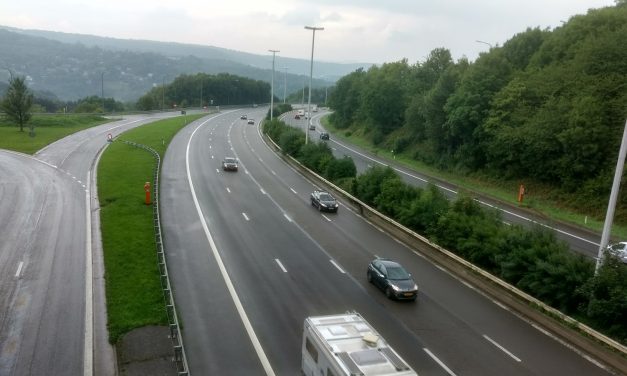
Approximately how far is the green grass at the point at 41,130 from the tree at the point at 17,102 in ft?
7.79

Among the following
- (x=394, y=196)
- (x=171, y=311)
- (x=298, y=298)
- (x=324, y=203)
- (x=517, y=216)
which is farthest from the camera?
(x=517, y=216)

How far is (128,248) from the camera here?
2550 centimetres

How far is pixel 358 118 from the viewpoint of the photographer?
103 metres

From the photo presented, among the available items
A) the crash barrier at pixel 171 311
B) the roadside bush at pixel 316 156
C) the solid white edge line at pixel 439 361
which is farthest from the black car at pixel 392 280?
the roadside bush at pixel 316 156

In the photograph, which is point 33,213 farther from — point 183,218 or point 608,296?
point 608,296

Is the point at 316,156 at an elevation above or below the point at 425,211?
below

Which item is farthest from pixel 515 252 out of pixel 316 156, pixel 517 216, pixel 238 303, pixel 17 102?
pixel 17 102

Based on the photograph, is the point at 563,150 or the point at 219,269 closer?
the point at 219,269

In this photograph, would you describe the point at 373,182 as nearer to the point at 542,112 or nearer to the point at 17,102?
the point at 542,112

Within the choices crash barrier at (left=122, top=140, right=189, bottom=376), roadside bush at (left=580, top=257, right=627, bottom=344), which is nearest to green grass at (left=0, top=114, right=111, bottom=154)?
crash barrier at (left=122, top=140, right=189, bottom=376)

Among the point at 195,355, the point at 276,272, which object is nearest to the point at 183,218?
the point at 276,272

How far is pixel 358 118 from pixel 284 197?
63762 mm

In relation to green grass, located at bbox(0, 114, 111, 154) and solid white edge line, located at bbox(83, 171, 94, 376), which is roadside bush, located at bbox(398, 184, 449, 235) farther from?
green grass, located at bbox(0, 114, 111, 154)

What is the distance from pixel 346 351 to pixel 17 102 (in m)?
72.7
